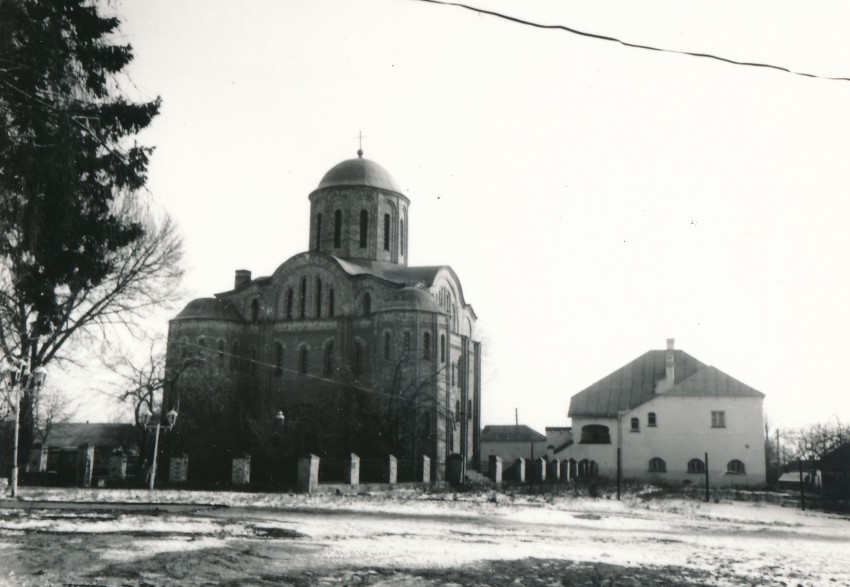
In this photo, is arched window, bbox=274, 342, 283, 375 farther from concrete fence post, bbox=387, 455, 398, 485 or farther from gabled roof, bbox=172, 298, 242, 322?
concrete fence post, bbox=387, 455, 398, 485

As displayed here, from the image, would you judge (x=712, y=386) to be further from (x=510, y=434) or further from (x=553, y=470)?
(x=510, y=434)

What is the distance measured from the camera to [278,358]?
1710 inches

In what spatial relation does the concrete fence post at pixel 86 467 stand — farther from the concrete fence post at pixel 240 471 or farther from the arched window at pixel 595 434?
the arched window at pixel 595 434

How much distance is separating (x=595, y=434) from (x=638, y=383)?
4604 mm

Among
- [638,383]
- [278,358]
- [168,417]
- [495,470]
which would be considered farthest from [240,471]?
[638,383]

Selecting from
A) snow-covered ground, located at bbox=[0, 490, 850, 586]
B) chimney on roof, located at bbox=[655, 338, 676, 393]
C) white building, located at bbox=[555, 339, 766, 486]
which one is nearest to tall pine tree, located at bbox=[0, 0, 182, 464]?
snow-covered ground, located at bbox=[0, 490, 850, 586]

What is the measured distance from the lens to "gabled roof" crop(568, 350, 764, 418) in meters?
47.6

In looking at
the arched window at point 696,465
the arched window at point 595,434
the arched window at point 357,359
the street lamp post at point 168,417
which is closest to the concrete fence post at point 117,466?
the street lamp post at point 168,417

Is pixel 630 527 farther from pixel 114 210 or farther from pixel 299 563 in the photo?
pixel 114 210

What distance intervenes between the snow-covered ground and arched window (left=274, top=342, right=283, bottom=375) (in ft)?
76.0

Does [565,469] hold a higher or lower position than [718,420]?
lower

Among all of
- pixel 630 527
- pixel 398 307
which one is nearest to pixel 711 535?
pixel 630 527

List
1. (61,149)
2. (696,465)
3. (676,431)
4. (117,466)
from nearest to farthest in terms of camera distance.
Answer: (61,149)
(117,466)
(696,465)
(676,431)

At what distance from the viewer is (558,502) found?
84.2 ft
